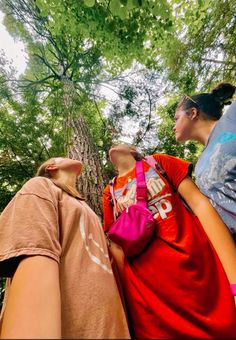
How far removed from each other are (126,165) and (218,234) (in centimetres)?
103

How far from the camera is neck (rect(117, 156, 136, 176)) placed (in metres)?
2.28

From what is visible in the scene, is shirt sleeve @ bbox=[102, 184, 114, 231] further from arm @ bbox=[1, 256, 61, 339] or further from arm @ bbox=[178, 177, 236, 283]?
arm @ bbox=[1, 256, 61, 339]

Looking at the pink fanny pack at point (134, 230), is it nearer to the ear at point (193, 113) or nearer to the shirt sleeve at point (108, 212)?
the shirt sleeve at point (108, 212)

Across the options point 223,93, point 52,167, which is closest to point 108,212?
point 52,167

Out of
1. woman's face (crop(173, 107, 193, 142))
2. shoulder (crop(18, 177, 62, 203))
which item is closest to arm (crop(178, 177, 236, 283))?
woman's face (crop(173, 107, 193, 142))

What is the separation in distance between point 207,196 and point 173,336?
Result: 990 millimetres

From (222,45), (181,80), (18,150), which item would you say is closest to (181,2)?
(222,45)

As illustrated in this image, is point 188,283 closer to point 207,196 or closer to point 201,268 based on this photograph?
point 201,268

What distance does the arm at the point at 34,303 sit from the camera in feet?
2.63

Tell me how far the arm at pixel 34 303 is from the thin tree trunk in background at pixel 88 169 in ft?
7.82

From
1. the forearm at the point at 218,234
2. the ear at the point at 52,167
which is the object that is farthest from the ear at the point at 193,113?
the ear at the point at 52,167

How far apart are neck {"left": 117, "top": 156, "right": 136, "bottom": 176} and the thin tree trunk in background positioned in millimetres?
1242

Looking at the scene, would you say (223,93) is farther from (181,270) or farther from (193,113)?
(181,270)

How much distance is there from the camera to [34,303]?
0.88 meters
